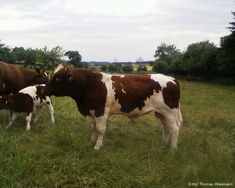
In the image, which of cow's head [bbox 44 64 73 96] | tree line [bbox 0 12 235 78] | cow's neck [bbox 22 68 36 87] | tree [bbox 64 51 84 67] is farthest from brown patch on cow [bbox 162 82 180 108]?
tree [bbox 64 51 84 67]

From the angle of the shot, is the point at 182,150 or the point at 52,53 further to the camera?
the point at 52,53

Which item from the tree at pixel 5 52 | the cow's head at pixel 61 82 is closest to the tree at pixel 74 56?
the tree at pixel 5 52

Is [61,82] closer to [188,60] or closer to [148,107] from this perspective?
[148,107]

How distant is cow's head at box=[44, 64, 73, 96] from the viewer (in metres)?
8.87

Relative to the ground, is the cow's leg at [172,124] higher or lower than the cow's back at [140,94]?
lower

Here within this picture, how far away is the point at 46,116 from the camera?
12766mm

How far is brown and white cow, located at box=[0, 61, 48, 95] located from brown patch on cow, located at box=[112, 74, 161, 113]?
385 centimetres

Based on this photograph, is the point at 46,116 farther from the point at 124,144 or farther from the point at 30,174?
the point at 30,174

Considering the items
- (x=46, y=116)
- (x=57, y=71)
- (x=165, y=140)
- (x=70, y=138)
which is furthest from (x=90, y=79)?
(x=46, y=116)

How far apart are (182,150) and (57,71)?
10.5 ft

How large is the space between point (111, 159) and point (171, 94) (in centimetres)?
237

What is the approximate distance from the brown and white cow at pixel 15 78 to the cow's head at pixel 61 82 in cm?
301

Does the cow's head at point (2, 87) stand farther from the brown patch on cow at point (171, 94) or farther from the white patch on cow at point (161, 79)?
the brown patch on cow at point (171, 94)

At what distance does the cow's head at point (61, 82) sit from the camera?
8870 mm
